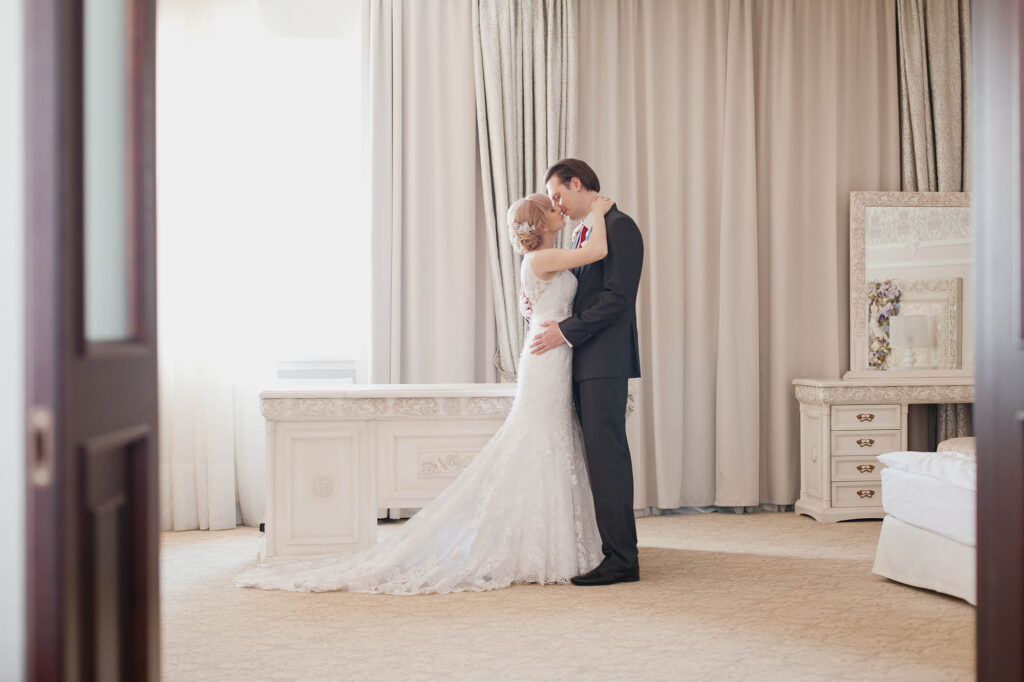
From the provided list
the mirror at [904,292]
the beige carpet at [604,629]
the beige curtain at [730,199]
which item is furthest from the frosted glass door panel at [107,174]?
the mirror at [904,292]

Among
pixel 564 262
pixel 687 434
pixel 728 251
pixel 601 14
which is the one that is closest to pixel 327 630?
pixel 564 262

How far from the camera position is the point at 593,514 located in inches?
154

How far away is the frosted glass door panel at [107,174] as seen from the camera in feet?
5.09

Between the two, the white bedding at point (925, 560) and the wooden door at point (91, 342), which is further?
the white bedding at point (925, 560)

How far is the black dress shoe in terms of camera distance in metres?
3.71

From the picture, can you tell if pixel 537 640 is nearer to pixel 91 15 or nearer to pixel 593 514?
pixel 593 514

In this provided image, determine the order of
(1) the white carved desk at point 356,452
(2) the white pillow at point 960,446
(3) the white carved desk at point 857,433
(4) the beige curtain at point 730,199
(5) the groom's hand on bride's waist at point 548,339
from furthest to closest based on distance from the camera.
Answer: (4) the beige curtain at point 730,199
(3) the white carved desk at point 857,433
(1) the white carved desk at point 356,452
(5) the groom's hand on bride's waist at point 548,339
(2) the white pillow at point 960,446

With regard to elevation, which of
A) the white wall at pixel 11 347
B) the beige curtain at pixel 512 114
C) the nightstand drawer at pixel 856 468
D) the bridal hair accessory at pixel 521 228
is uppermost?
the beige curtain at pixel 512 114

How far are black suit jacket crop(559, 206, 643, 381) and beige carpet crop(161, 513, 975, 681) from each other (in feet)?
2.94

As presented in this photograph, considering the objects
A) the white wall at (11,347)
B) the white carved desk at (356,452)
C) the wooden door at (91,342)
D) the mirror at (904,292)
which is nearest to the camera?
the wooden door at (91,342)

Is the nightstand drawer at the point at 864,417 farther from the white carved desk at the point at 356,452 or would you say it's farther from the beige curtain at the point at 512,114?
the white carved desk at the point at 356,452

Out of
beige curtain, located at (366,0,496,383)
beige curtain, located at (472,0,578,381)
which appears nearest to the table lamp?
beige curtain, located at (472,0,578,381)

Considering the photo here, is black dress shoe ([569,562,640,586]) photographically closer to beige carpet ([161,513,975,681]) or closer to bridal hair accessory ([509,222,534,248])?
beige carpet ([161,513,975,681])

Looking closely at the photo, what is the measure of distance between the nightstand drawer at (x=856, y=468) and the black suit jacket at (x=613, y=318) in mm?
1963
